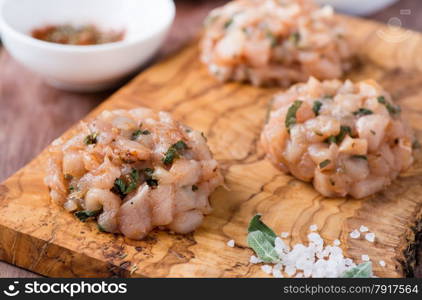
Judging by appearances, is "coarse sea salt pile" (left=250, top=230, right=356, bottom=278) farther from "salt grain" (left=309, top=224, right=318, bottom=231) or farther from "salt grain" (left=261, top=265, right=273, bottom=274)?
"salt grain" (left=309, top=224, right=318, bottom=231)

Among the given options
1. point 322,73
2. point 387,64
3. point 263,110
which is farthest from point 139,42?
point 387,64

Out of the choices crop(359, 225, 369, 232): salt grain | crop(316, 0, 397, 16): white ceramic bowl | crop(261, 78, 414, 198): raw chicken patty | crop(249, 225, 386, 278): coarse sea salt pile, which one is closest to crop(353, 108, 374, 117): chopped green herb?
crop(261, 78, 414, 198): raw chicken patty

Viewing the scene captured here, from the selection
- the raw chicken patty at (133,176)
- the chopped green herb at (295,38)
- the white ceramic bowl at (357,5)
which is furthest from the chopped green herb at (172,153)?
the white ceramic bowl at (357,5)

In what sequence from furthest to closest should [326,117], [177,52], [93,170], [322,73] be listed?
1. [177,52]
2. [322,73]
3. [326,117]
4. [93,170]

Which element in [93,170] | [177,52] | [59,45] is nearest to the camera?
[93,170]

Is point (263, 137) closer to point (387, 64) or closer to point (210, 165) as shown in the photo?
point (210, 165)

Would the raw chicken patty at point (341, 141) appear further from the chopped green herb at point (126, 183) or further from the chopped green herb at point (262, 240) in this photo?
the chopped green herb at point (126, 183)
